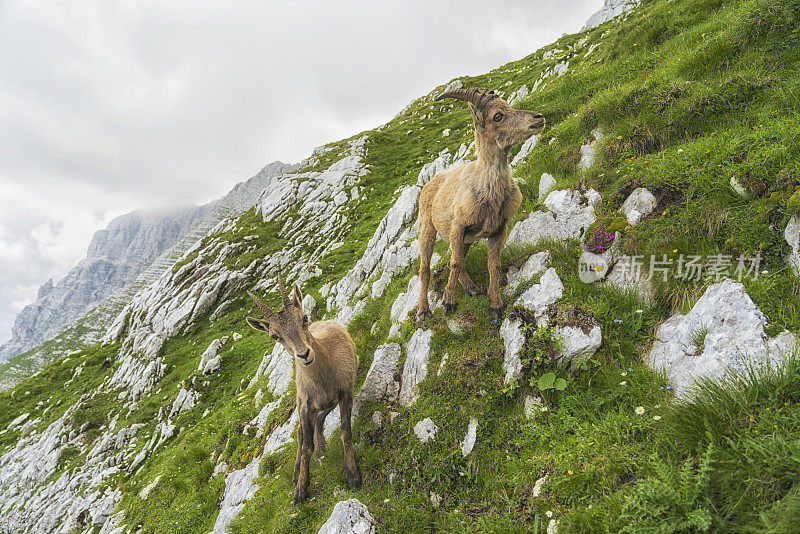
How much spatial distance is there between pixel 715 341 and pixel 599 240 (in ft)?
9.03

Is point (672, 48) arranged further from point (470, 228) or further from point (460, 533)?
point (460, 533)

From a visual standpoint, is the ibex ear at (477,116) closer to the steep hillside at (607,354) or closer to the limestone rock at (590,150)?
the steep hillside at (607,354)

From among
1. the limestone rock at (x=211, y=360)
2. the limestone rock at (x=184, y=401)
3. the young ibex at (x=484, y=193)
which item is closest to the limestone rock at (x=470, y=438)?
the young ibex at (x=484, y=193)

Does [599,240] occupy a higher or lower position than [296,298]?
lower

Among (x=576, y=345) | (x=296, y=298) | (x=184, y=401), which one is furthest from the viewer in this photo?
(x=184, y=401)

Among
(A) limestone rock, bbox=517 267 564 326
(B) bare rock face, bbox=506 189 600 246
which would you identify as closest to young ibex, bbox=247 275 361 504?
(A) limestone rock, bbox=517 267 564 326

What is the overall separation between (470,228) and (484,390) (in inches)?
123

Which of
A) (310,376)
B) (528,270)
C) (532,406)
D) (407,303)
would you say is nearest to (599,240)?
(528,270)

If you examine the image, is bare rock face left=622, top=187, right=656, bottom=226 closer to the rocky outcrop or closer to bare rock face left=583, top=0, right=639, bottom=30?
the rocky outcrop

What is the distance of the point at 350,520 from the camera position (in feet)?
16.4

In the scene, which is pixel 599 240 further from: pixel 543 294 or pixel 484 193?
pixel 484 193

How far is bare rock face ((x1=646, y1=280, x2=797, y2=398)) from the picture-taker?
383cm

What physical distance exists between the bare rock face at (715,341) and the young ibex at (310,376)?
5398 millimetres

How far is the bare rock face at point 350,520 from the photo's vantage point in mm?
4914
